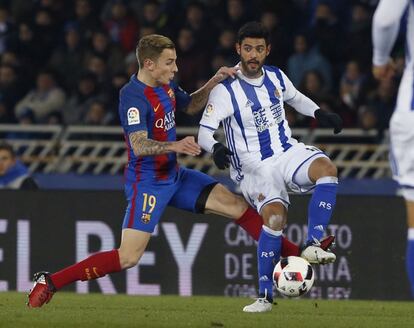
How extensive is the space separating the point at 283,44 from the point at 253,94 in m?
5.68

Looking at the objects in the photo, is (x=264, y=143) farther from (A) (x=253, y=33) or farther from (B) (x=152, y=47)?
(B) (x=152, y=47)

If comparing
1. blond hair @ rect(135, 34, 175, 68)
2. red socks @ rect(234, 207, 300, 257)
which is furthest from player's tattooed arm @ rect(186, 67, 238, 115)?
red socks @ rect(234, 207, 300, 257)

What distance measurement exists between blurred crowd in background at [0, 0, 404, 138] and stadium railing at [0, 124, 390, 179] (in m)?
0.20

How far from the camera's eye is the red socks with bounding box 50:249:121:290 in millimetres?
10398

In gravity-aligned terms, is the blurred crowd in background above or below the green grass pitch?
above

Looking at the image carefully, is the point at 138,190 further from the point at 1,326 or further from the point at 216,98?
the point at 1,326

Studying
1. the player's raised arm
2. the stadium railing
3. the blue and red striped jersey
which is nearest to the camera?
the player's raised arm

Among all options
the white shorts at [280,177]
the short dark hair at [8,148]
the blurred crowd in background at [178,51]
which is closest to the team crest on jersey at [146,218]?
the white shorts at [280,177]

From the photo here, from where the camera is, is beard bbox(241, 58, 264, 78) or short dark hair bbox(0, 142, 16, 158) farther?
short dark hair bbox(0, 142, 16, 158)

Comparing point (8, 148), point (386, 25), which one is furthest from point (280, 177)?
point (8, 148)

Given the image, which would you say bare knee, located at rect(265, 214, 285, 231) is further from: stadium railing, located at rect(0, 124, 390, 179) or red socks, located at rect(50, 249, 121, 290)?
stadium railing, located at rect(0, 124, 390, 179)

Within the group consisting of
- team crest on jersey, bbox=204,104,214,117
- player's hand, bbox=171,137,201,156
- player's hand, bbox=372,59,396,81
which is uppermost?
player's hand, bbox=372,59,396,81

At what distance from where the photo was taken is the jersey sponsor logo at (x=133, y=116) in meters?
10.2

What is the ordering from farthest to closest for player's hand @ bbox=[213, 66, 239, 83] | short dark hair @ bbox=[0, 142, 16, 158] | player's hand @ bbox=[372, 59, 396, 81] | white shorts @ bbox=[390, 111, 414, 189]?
short dark hair @ bbox=[0, 142, 16, 158], player's hand @ bbox=[213, 66, 239, 83], white shorts @ bbox=[390, 111, 414, 189], player's hand @ bbox=[372, 59, 396, 81]
